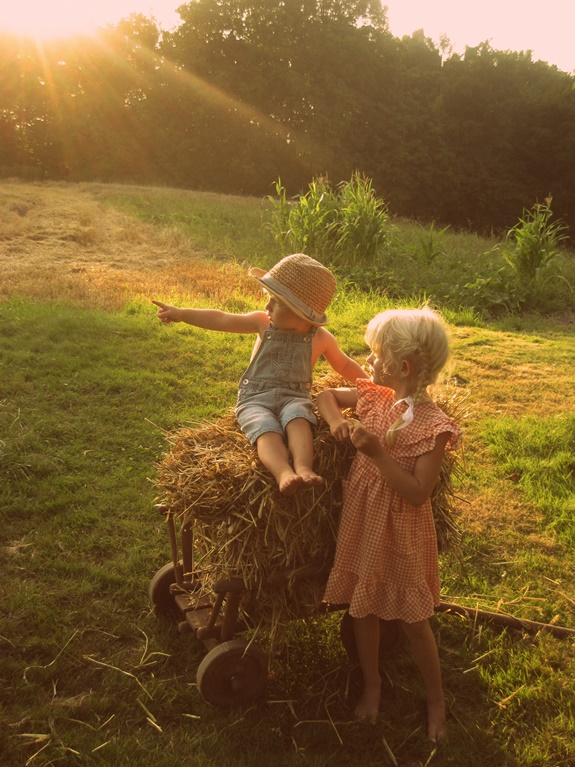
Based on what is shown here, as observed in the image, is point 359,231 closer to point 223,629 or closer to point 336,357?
point 336,357

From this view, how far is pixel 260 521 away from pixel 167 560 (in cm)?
137

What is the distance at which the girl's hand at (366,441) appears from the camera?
2.43 metres

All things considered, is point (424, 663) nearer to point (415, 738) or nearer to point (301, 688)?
point (415, 738)

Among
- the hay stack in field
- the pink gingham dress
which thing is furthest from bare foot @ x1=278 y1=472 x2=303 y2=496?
the pink gingham dress

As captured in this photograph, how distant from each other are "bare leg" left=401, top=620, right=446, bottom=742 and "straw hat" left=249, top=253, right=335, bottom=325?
1359 millimetres

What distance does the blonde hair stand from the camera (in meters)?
2.56

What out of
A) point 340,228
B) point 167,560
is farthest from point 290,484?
point 340,228

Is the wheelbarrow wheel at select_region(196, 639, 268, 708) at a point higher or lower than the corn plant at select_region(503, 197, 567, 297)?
lower

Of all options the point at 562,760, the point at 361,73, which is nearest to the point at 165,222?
the point at 562,760

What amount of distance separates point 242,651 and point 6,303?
255 inches

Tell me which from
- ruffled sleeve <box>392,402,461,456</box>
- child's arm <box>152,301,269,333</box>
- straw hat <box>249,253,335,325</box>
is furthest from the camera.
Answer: child's arm <box>152,301,269,333</box>

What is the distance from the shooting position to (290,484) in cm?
245

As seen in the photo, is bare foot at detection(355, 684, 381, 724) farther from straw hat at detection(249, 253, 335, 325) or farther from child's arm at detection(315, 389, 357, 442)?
straw hat at detection(249, 253, 335, 325)

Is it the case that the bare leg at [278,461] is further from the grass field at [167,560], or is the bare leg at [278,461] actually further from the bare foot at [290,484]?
the grass field at [167,560]
